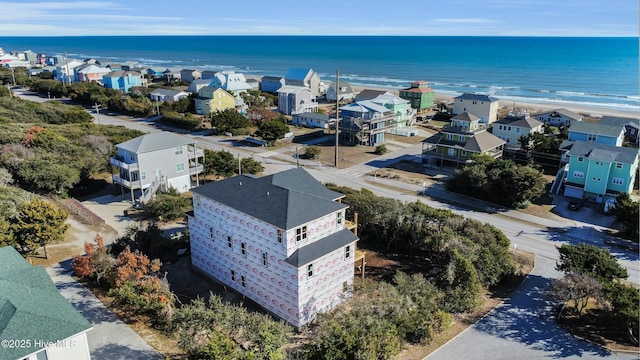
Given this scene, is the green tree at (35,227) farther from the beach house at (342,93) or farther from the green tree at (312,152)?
the beach house at (342,93)

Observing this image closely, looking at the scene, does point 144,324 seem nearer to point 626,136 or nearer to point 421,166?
point 421,166

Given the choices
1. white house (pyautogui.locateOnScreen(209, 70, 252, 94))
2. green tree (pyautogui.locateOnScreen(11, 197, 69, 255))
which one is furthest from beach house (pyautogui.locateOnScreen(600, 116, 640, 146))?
white house (pyautogui.locateOnScreen(209, 70, 252, 94))

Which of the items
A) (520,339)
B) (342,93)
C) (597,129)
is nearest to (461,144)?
(597,129)

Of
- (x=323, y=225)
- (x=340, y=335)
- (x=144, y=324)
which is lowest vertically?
(x=144, y=324)

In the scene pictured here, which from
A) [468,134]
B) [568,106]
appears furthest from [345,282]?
[568,106]

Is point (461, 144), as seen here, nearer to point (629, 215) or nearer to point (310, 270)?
point (629, 215)

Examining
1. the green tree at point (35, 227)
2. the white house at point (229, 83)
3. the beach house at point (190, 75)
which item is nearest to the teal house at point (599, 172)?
the green tree at point (35, 227)
